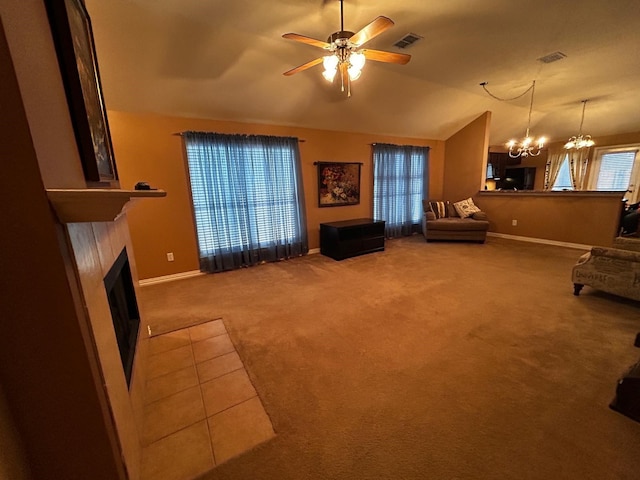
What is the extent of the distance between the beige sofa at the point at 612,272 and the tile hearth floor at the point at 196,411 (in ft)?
11.5

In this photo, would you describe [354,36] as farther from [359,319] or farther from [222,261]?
[222,261]

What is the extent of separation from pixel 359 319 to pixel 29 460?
7.15 feet

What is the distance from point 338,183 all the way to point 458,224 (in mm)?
2567

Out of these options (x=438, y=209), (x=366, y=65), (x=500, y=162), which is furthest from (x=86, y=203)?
(x=500, y=162)

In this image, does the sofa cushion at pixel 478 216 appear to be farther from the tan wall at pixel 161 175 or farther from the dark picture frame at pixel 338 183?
the tan wall at pixel 161 175

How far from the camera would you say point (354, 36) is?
1966 millimetres

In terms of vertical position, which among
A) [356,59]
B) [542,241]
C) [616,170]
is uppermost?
[356,59]

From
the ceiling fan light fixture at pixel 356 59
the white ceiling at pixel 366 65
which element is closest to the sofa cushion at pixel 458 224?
the white ceiling at pixel 366 65

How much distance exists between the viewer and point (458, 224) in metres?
5.34

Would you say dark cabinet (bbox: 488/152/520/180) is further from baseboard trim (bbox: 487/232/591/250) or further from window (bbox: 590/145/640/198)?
baseboard trim (bbox: 487/232/591/250)

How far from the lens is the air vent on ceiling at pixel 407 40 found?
9.43 feet

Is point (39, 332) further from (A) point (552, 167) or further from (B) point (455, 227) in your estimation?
(A) point (552, 167)

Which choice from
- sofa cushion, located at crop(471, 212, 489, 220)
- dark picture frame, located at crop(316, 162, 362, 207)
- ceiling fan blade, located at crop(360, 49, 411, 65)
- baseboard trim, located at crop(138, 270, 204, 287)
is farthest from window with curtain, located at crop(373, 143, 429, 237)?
baseboard trim, located at crop(138, 270, 204, 287)

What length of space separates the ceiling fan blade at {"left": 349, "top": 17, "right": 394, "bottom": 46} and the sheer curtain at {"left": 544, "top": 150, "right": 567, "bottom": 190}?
28.1 feet
